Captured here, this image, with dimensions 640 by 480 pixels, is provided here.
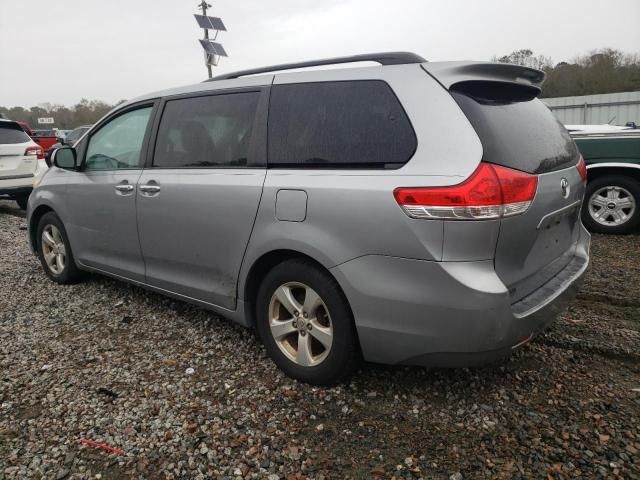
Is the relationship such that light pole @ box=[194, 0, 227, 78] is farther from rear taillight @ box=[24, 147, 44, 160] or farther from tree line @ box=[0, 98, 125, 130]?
tree line @ box=[0, 98, 125, 130]

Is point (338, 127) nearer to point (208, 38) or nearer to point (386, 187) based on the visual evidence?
point (386, 187)

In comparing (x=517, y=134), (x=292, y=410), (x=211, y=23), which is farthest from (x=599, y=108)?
(x=292, y=410)

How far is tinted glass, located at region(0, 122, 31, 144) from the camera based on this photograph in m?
8.37

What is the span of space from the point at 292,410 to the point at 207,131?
183 cm

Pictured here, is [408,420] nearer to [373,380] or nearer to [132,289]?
[373,380]

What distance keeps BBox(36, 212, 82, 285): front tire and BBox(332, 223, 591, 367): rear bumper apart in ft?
10.3

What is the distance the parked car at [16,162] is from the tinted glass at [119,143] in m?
5.32

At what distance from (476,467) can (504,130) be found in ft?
4.98

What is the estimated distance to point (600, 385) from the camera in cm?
260

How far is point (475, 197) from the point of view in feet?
6.59

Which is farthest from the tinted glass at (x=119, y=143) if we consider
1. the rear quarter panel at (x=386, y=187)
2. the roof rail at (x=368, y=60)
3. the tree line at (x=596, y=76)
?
the tree line at (x=596, y=76)

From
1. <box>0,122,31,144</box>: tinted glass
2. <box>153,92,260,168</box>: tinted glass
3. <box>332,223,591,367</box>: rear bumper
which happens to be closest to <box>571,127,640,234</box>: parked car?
<box>332,223,591,367</box>: rear bumper

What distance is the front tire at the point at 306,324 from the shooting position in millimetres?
2416

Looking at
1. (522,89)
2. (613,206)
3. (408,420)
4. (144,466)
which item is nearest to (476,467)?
(408,420)
